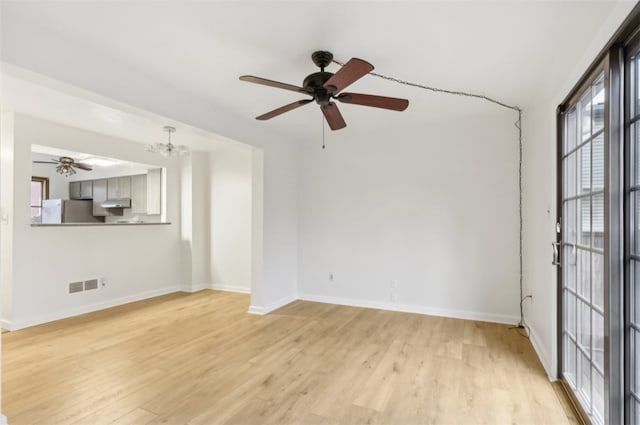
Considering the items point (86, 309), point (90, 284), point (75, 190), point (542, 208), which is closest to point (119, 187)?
point (75, 190)

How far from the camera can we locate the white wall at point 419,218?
12.2 feet

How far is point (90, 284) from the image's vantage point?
420 centimetres

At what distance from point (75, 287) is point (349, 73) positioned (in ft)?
14.2

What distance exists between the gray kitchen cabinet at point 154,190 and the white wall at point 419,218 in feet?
8.18

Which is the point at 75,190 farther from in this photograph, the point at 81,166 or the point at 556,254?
the point at 556,254

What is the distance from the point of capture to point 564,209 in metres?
2.36

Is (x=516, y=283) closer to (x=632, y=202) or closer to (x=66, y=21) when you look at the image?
(x=632, y=202)

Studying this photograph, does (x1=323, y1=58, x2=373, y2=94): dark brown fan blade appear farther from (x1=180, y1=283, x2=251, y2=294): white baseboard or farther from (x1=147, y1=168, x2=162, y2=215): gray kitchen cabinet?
(x1=147, y1=168, x2=162, y2=215): gray kitchen cabinet

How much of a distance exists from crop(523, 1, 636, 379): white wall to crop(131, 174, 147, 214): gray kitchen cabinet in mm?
5736

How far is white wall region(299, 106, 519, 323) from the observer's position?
3.71 metres

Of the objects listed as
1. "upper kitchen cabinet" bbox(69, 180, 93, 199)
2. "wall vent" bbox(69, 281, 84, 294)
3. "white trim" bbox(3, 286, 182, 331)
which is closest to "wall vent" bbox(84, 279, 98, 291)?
"wall vent" bbox(69, 281, 84, 294)

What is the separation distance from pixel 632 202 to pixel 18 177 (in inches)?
206

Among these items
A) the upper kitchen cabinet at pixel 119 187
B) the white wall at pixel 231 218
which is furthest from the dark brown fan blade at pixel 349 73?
the upper kitchen cabinet at pixel 119 187

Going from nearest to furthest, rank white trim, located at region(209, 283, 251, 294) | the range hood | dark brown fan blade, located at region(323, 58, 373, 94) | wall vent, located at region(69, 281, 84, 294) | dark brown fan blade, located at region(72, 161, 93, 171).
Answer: dark brown fan blade, located at region(323, 58, 373, 94), wall vent, located at region(69, 281, 84, 294), dark brown fan blade, located at region(72, 161, 93, 171), white trim, located at region(209, 283, 251, 294), the range hood
